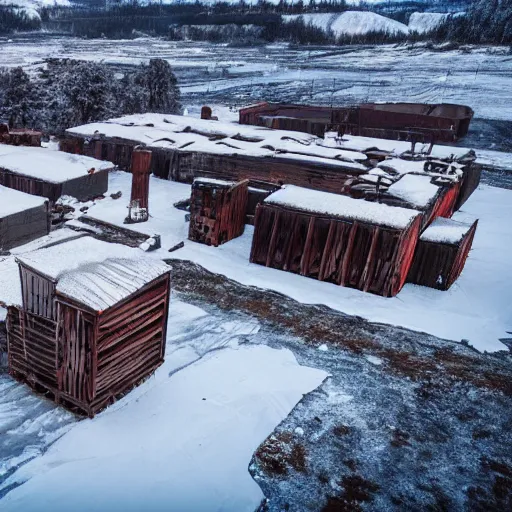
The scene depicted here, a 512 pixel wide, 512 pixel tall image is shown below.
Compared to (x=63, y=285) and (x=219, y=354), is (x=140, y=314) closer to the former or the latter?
(x=63, y=285)

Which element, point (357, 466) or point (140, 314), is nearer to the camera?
point (357, 466)

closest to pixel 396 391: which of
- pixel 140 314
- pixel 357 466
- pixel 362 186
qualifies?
pixel 357 466

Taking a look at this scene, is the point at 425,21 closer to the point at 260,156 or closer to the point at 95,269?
the point at 260,156

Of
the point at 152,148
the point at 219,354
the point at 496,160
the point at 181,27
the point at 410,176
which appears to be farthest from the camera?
the point at 181,27

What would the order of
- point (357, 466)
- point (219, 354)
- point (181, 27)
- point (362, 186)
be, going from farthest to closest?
1. point (181, 27)
2. point (362, 186)
3. point (219, 354)
4. point (357, 466)

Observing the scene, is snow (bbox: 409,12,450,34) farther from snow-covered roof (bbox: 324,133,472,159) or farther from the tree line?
snow-covered roof (bbox: 324,133,472,159)

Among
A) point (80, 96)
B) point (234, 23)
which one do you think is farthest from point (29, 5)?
point (80, 96)
